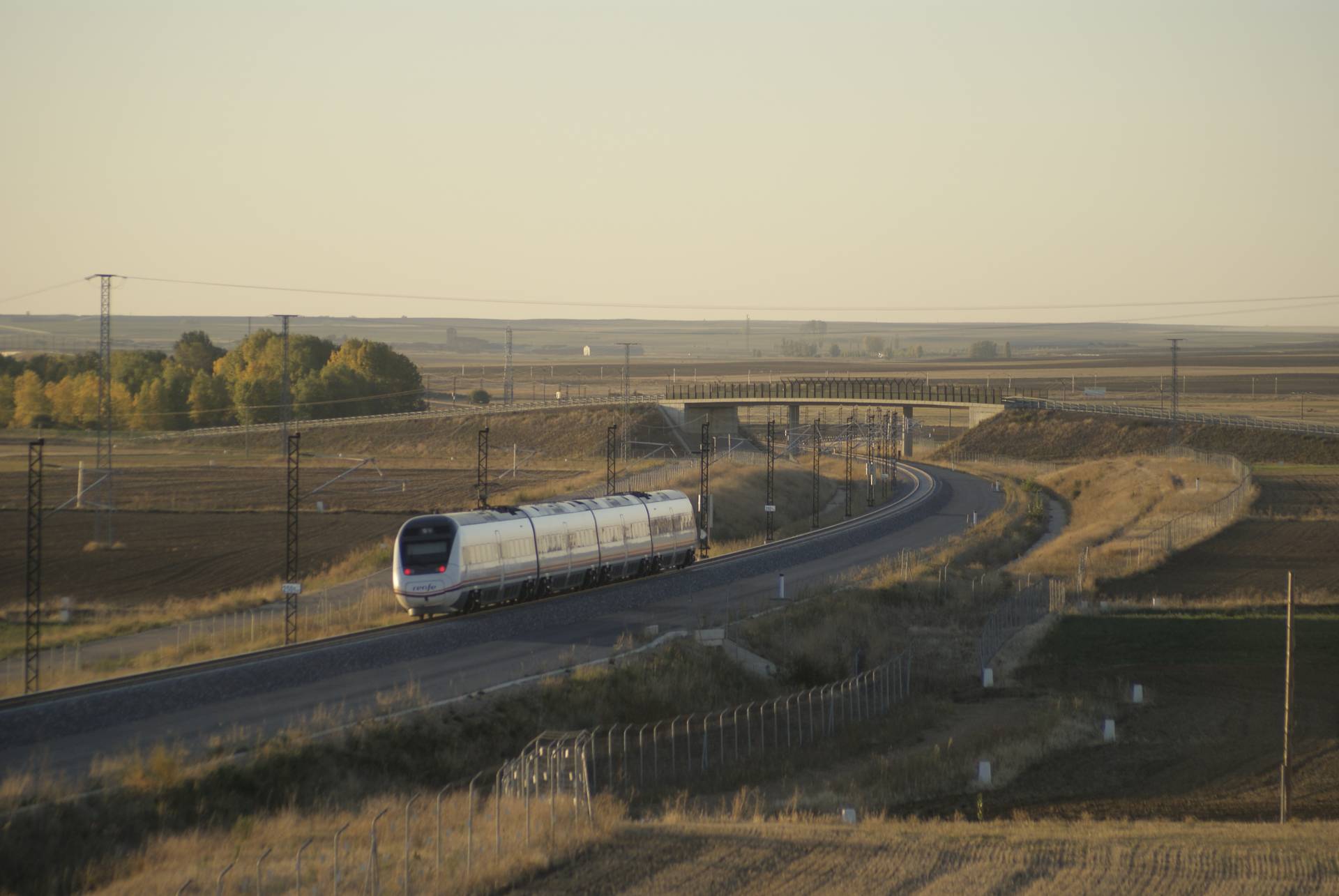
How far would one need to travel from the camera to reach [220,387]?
15212 cm

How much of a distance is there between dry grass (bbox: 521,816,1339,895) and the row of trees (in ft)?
421

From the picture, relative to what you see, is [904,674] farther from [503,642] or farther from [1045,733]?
[503,642]

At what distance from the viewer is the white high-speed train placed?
38.7 m

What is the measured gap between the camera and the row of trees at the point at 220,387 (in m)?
143

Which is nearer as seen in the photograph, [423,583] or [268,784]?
[268,784]

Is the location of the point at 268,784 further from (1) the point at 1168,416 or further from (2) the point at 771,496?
(1) the point at 1168,416

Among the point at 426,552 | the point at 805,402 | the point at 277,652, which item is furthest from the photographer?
the point at 805,402

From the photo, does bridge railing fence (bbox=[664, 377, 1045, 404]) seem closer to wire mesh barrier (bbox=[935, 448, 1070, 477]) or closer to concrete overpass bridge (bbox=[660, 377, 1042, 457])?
concrete overpass bridge (bbox=[660, 377, 1042, 457])

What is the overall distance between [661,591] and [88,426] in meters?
108

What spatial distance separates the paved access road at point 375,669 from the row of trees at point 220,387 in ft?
331

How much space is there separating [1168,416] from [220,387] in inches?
3806

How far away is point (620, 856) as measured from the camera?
19766mm

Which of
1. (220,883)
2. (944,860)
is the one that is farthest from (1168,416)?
(220,883)

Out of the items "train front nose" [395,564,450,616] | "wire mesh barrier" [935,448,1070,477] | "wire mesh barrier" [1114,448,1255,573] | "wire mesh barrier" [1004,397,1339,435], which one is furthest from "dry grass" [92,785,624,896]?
"wire mesh barrier" [935,448,1070,477]
